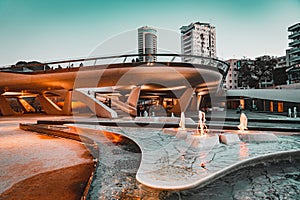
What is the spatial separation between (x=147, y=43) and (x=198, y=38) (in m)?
98.3

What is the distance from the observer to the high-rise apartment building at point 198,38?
128 metres

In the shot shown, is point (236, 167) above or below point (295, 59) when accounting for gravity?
below

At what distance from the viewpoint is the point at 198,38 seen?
420 ft

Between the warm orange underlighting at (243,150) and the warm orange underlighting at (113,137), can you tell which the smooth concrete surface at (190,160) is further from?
the warm orange underlighting at (113,137)

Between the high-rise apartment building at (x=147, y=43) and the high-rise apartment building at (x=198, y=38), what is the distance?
8769 cm

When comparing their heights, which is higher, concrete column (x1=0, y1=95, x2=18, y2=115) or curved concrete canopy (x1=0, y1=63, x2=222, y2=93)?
curved concrete canopy (x1=0, y1=63, x2=222, y2=93)

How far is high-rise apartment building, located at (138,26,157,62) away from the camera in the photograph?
17.5 m

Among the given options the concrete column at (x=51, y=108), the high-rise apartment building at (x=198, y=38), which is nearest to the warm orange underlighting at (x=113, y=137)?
the concrete column at (x=51, y=108)

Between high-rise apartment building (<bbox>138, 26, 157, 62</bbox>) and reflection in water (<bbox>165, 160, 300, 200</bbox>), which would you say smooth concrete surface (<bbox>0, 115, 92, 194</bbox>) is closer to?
reflection in water (<bbox>165, 160, 300, 200</bbox>)

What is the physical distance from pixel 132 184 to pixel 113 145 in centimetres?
441

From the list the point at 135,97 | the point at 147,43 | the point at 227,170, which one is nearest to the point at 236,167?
the point at 227,170

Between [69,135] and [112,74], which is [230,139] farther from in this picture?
[112,74]

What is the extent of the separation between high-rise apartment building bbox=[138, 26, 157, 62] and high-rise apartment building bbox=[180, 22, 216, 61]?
288ft

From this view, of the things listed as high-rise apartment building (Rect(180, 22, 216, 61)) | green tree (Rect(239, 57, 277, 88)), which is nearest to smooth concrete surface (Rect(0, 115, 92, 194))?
green tree (Rect(239, 57, 277, 88))
